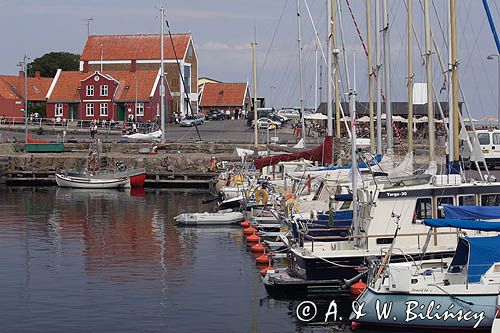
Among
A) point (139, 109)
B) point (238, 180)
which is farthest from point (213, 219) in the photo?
point (139, 109)

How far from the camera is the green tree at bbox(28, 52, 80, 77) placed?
143 m

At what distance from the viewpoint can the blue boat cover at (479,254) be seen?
22.4m

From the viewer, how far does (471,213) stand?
969 inches

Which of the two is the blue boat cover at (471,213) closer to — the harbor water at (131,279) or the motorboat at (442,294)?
the motorboat at (442,294)

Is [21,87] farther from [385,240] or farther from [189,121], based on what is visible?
A: [385,240]

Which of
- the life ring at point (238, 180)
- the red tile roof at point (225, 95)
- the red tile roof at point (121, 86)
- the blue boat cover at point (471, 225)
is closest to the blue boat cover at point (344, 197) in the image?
the blue boat cover at point (471, 225)

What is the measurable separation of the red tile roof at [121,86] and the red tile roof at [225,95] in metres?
18.1

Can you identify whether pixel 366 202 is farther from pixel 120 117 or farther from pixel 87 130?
pixel 120 117

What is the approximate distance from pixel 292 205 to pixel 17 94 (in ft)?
273

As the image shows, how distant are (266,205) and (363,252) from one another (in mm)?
16273

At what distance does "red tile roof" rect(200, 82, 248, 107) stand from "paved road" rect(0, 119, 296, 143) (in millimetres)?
25198

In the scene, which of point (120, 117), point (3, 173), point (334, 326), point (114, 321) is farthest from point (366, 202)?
point (120, 117)

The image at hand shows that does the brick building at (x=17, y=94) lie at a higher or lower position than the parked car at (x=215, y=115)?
higher

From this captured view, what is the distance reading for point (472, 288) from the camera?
21.9 meters
